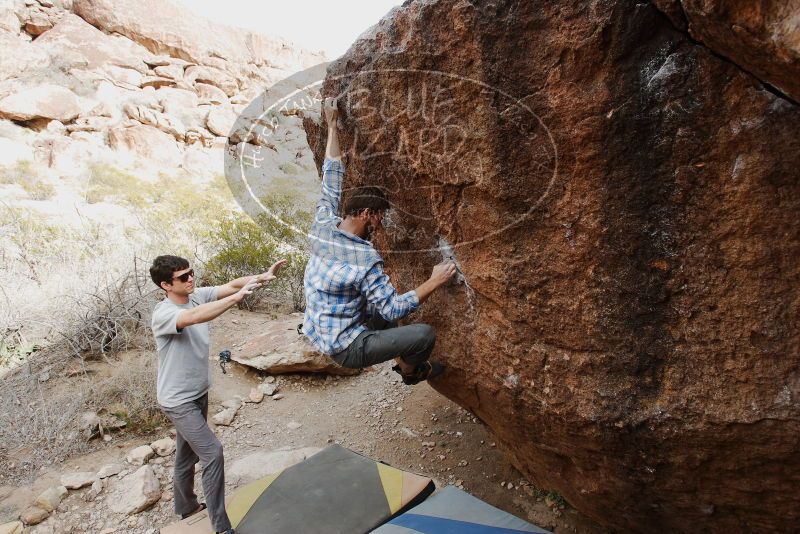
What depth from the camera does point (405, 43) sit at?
2096 mm

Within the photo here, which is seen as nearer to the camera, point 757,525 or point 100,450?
point 757,525

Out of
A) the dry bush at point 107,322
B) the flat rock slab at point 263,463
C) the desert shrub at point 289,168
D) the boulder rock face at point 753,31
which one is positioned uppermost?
the boulder rock face at point 753,31

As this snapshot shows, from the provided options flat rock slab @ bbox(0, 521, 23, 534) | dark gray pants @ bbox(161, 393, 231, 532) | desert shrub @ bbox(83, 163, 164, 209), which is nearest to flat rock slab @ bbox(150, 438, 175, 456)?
flat rock slab @ bbox(0, 521, 23, 534)

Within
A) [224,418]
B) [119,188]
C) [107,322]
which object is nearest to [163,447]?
[224,418]

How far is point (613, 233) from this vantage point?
1.75m

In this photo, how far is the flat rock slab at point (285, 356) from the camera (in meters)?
4.65

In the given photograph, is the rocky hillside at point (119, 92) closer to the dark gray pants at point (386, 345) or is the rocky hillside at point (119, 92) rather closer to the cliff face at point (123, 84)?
the cliff face at point (123, 84)

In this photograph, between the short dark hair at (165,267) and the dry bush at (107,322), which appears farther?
the dry bush at (107,322)

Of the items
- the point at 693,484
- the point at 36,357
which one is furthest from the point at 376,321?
the point at 36,357

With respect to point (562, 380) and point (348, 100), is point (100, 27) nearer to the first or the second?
point (348, 100)

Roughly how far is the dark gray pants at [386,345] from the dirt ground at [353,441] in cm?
147

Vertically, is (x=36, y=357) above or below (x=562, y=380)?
below

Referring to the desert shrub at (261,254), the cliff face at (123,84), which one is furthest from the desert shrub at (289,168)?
the desert shrub at (261,254)

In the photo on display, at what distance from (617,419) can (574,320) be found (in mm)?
417
